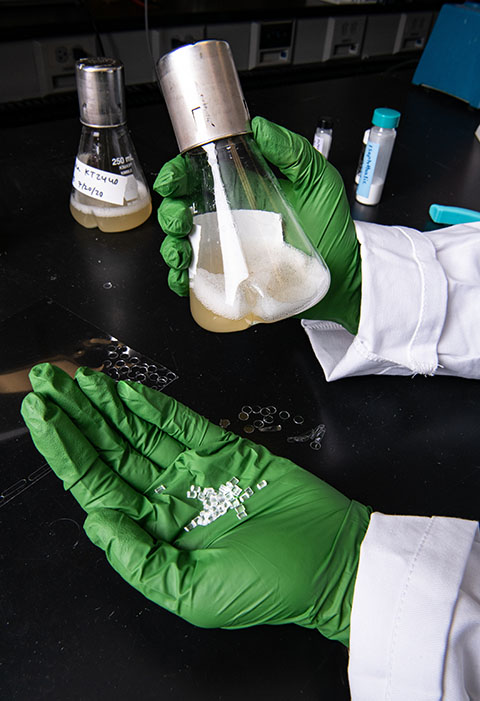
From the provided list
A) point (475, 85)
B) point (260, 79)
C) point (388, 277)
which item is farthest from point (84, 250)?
point (260, 79)

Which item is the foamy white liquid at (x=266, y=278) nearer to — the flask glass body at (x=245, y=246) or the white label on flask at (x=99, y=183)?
the flask glass body at (x=245, y=246)

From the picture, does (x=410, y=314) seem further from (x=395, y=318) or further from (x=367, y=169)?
(x=367, y=169)

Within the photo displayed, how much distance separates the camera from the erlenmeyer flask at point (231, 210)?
0.57 meters

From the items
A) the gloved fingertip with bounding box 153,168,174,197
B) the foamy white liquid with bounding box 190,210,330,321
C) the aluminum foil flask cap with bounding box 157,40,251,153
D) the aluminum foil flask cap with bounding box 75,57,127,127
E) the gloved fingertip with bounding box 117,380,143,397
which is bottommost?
the gloved fingertip with bounding box 117,380,143,397

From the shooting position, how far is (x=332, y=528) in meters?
0.53

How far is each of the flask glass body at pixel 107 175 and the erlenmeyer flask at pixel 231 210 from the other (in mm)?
307

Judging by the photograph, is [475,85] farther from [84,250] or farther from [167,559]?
[167,559]

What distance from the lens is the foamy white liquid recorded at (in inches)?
23.4

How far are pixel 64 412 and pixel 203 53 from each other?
0.42 metres

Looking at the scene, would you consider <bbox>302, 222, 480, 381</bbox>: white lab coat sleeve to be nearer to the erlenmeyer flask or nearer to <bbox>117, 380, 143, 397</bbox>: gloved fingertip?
the erlenmeyer flask

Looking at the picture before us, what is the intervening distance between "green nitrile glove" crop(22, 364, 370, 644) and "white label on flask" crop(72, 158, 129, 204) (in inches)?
18.8

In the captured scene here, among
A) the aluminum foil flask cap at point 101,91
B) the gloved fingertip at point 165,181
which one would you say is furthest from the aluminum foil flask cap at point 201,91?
the aluminum foil flask cap at point 101,91

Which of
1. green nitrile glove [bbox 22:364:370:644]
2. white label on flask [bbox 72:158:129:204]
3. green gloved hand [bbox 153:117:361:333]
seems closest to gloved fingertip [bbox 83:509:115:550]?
green nitrile glove [bbox 22:364:370:644]

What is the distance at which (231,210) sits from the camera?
611 mm
